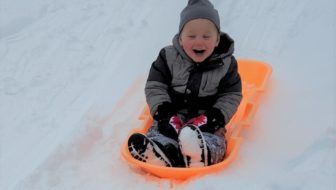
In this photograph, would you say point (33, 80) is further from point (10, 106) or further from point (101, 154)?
point (101, 154)

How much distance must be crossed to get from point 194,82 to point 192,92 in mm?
52

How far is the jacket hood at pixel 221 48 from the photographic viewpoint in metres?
2.89

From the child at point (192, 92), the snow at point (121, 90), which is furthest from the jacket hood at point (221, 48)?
the snow at point (121, 90)

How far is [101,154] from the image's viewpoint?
→ 2906 millimetres

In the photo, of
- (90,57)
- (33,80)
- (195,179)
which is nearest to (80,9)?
(90,57)

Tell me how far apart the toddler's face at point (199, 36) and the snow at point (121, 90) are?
0.56 metres

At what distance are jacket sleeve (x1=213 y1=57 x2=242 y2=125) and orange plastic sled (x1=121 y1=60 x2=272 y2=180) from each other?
0.15 metres

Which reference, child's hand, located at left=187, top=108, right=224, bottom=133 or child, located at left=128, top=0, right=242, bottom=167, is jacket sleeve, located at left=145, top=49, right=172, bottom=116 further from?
child's hand, located at left=187, top=108, right=224, bottom=133

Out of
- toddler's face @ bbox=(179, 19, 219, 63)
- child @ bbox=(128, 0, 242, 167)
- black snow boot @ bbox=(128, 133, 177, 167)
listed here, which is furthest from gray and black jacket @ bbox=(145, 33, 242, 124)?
black snow boot @ bbox=(128, 133, 177, 167)

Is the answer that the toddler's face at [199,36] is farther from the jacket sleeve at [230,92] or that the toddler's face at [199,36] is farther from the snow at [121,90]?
the snow at [121,90]

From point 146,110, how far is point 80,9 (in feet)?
6.26

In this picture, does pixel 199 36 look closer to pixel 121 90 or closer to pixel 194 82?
pixel 194 82

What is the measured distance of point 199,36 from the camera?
277cm

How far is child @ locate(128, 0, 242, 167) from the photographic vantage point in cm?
261
